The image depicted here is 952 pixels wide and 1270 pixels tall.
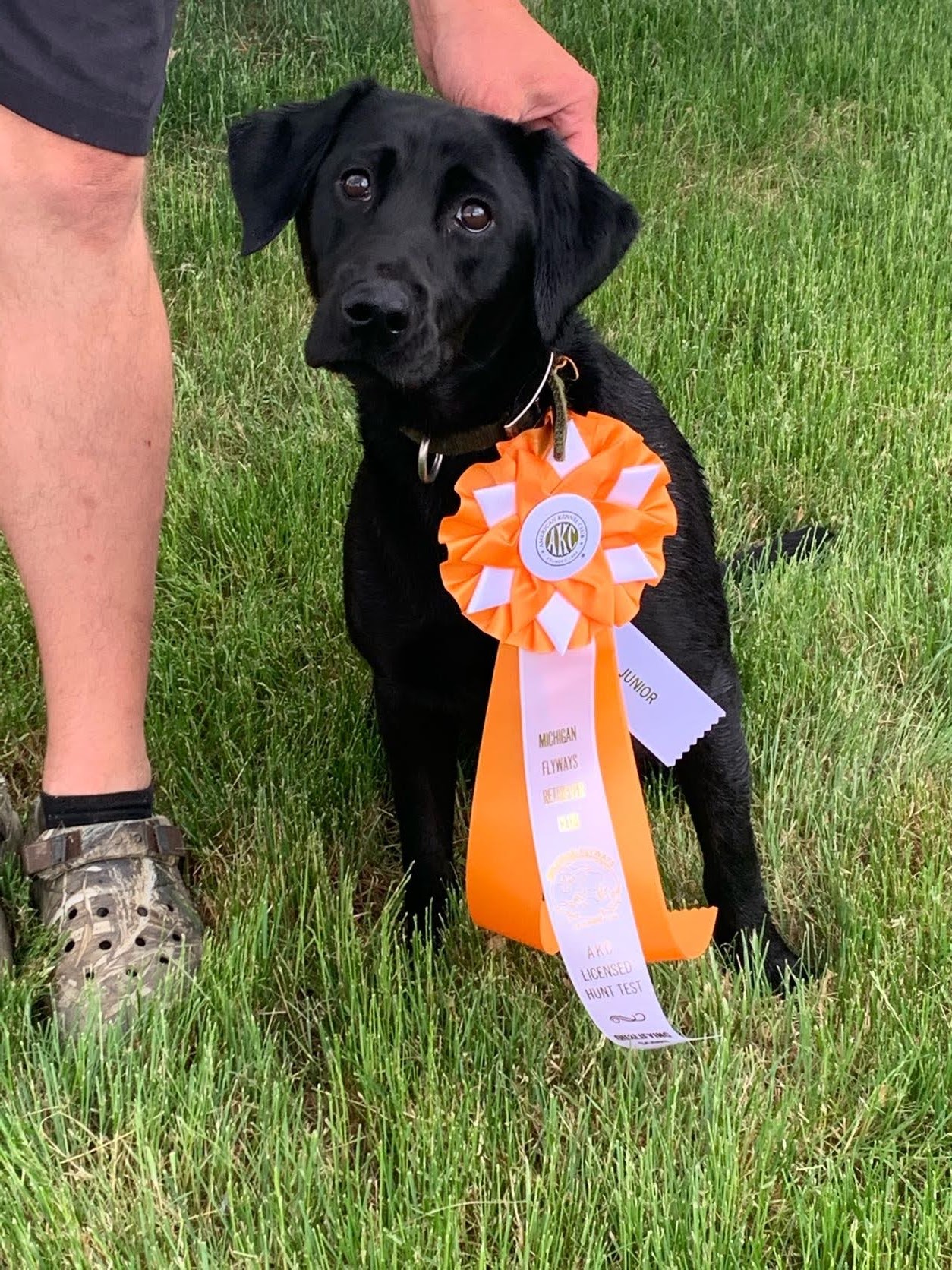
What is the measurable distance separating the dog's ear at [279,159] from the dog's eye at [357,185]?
0.33 feet

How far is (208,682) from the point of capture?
8.02ft

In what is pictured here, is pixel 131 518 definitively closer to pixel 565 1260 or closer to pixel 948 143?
pixel 565 1260

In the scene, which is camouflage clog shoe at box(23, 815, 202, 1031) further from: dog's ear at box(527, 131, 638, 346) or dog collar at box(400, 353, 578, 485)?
dog's ear at box(527, 131, 638, 346)

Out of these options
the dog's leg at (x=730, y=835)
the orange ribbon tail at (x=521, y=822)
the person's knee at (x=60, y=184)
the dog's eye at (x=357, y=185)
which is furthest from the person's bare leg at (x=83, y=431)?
the dog's leg at (x=730, y=835)

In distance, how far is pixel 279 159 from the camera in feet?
6.26

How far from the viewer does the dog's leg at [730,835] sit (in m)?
1.92

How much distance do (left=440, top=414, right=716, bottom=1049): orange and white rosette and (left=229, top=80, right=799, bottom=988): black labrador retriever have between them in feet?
0.31

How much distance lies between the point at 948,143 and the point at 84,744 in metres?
3.73

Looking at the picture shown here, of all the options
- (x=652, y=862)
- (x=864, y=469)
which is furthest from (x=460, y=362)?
(x=864, y=469)

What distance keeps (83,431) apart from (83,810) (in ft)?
1.79

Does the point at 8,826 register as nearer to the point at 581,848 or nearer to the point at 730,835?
the point at 581,848

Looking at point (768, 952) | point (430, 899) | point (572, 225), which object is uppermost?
point (572, 225)

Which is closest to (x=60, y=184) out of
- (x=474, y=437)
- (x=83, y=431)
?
(x=83, y=431)

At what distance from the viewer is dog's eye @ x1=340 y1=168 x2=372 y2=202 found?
1819mm
